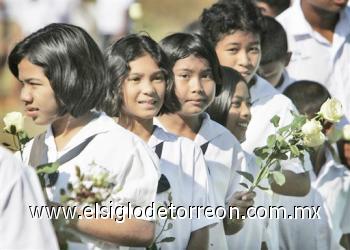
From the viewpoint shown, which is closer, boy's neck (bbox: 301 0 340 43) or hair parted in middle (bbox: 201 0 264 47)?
hair parted in middle (bbox: 201 0 264 47)

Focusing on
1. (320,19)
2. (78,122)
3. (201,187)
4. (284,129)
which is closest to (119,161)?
(78,122)

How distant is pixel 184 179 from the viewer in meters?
5.36

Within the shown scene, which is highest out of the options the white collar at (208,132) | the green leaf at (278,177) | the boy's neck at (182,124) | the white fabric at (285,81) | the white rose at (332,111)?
the white rose at (332,111)

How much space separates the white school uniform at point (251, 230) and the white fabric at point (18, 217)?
230 centimetres

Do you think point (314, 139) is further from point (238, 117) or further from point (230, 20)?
point (230, 20)

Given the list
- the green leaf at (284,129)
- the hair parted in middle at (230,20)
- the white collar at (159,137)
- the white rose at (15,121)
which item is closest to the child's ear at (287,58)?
the hair parted in middle at (230,20)

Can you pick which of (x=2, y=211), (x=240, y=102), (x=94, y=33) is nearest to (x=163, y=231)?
(x=240, y=102)

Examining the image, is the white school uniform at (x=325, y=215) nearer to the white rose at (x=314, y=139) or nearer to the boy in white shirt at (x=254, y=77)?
the boy in white shirt at (x=254, y=77)

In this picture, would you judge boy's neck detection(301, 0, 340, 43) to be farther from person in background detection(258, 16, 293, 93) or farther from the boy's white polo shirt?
the boy's white polo shirt

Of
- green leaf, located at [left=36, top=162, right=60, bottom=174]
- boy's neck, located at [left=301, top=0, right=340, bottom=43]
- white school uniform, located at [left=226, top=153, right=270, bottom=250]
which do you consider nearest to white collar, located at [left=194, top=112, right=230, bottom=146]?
white school uniform, located at [left=226, top=153, right=270, bottom=250]

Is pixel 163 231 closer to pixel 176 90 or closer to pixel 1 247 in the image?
pixel 176 90

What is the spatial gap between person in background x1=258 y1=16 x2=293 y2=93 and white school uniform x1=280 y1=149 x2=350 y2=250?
0.49m

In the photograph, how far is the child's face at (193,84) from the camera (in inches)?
221

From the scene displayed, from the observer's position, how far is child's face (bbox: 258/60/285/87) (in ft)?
22.8
